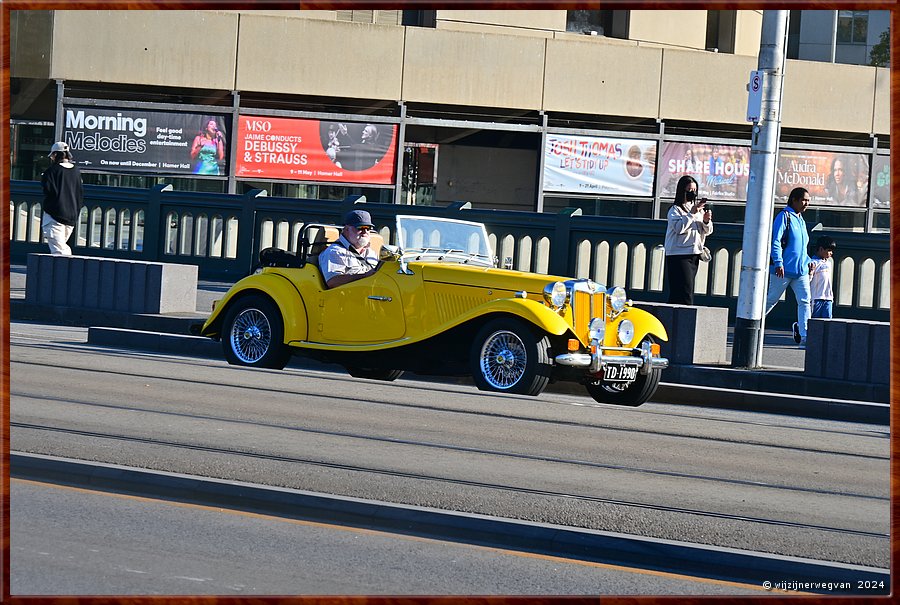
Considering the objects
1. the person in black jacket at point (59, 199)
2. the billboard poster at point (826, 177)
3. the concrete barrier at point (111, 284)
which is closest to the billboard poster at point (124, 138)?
the person in black jacket at point (59, 199)

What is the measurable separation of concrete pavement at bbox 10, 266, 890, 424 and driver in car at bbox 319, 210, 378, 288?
6.58 feet

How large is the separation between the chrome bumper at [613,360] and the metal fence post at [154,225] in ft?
43.8

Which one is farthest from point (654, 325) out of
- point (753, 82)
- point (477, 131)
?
point (477, 131)

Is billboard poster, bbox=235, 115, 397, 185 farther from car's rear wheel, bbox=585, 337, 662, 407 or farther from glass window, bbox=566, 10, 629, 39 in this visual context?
car's rear wheel, bbox=585, 337, 662, 407

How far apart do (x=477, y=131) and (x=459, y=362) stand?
2072cm

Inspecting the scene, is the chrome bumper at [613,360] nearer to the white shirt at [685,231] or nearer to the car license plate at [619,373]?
the car license plate at [619,373]

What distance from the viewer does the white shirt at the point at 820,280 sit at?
17.2 m

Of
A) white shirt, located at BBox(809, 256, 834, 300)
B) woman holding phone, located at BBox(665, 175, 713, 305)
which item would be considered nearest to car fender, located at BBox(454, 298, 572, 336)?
woman holding phone, located at BBox(665, 175, 713, 305)

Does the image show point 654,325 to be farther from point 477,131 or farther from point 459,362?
point 477,131

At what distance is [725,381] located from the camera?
1309 centimetres

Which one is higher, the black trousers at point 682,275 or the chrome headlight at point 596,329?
the black trousers at point 682,275

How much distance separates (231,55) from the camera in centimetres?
2800

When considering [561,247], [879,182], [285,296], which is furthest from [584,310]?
[879,182]

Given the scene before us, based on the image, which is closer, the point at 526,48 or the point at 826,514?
the point at 826,514
